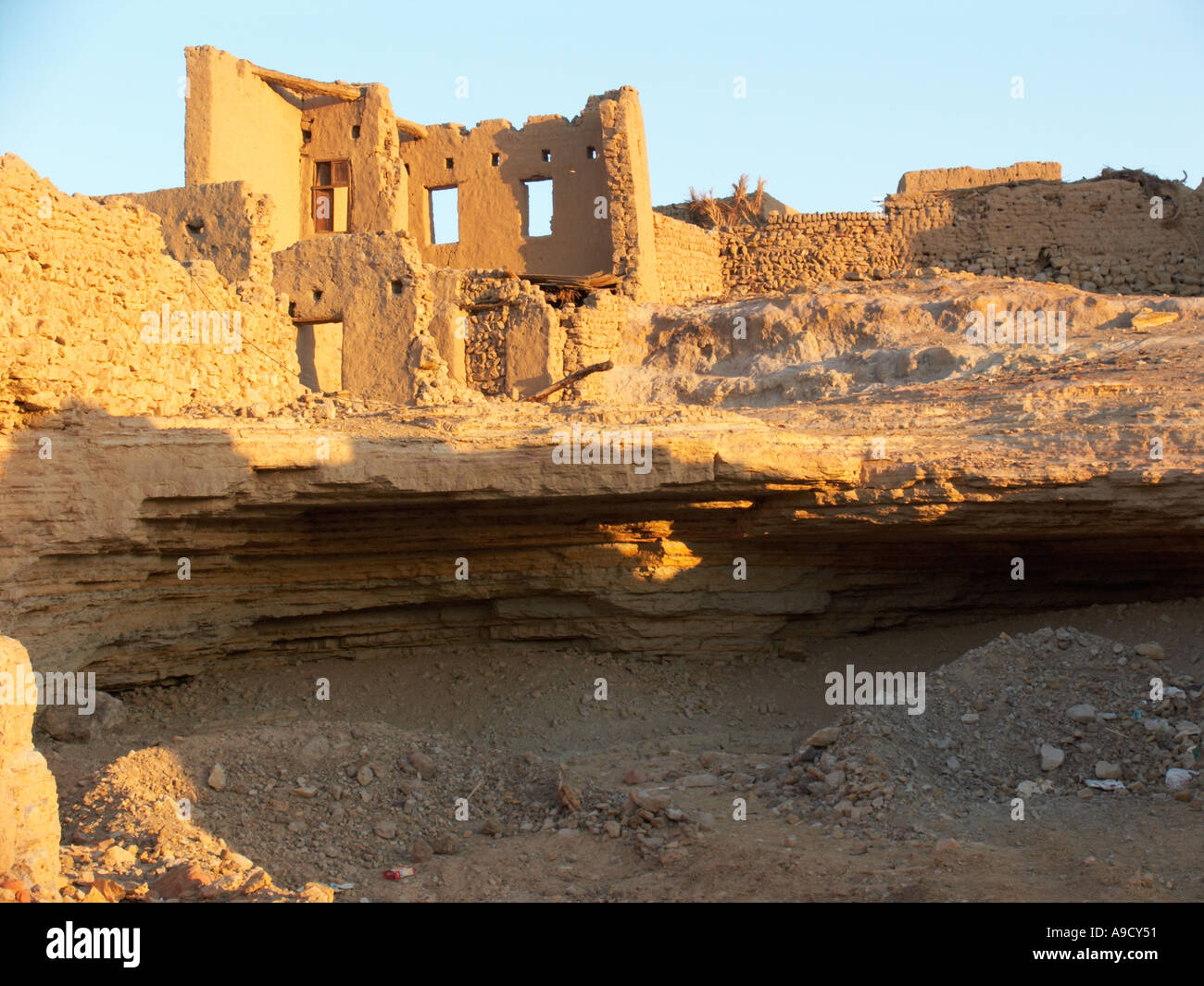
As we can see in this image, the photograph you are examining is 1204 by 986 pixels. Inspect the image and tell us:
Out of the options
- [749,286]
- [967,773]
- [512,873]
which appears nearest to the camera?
[512,873]

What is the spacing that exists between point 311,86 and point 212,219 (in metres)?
5.03

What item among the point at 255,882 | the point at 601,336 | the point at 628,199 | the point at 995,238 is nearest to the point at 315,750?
the point at 255,882

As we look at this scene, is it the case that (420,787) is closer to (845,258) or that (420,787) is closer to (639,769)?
(639,769)

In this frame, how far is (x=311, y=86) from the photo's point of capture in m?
18.3

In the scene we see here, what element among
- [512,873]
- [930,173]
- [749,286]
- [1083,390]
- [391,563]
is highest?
[930,173]

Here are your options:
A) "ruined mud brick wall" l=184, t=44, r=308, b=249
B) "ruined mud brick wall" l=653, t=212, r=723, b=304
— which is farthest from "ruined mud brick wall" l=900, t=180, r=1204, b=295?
"ruined mud brick wall" l=184, t=44, r=308, b=249

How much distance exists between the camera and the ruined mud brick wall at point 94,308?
7.32 metres

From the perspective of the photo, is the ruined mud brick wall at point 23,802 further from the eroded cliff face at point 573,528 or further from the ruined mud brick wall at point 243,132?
the ruined mud brick wall at point 243,132

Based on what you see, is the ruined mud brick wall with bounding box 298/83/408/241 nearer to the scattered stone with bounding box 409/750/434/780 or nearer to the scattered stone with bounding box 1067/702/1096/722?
the scattered stone with bounding box 409/750/434/780

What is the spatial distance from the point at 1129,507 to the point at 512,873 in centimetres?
506
